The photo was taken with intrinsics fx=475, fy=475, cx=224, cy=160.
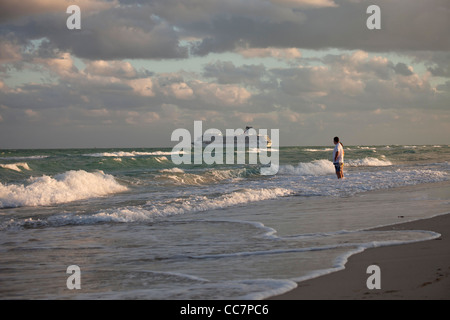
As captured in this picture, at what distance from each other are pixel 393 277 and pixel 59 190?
1434cm

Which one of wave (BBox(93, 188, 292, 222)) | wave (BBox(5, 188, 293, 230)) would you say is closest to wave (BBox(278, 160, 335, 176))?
wave (BBox(93, 188, 292, 222))

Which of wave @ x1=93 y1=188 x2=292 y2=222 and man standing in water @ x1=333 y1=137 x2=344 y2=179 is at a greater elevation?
man standing in water @ x1=333 y1=137 x2=344 y2=179

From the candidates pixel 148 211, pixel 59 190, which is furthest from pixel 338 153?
pixel 59 190

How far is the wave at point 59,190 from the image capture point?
15750mm

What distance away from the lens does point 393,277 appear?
535cm

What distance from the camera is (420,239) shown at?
768 cm

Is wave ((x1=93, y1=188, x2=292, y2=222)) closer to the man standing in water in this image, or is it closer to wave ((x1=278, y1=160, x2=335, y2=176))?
the man standing in water

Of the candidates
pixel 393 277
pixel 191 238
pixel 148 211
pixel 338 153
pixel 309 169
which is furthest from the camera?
pixel 309 169

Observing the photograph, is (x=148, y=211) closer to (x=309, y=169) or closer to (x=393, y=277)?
(x=393, y=277)

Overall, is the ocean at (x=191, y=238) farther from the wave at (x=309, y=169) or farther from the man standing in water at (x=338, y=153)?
the wave at (x=309, y=169)

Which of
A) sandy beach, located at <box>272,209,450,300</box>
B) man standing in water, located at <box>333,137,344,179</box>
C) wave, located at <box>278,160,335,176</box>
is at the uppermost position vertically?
man standing in water, located at <box>333,137,344,179</box>

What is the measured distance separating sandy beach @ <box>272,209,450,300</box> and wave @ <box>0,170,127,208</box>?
40.3 feet

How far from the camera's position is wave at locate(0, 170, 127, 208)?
1575cm
